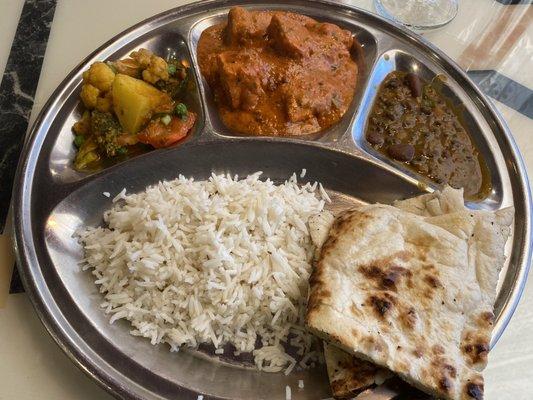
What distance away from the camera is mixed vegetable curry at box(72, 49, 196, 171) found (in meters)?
2.89

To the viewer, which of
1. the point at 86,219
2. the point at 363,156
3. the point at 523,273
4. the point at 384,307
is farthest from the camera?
the point at 363,156

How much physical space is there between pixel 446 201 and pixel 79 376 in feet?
6.71

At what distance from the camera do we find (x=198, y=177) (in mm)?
3092

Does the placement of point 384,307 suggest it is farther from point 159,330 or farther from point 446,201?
point 159,330

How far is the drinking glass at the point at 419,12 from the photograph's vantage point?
394 cm

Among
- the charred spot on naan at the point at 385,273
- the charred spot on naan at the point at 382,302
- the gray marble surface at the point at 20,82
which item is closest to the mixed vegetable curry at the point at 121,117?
the gray marble surface at the point at 20,82

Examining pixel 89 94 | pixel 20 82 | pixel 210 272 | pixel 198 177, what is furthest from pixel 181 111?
pixel 20 82

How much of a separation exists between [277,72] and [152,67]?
2.55 ft

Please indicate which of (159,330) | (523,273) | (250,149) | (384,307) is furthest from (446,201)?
(159,330)

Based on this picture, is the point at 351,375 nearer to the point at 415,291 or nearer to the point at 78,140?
the point at 415,291

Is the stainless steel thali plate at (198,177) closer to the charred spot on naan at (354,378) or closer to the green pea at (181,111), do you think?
the green pea at (181,111)

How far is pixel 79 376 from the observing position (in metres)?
2.40

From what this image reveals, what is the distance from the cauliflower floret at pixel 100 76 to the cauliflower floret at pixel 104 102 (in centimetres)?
4

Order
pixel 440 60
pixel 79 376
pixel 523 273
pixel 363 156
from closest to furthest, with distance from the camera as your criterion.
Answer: pixel 79 376 < pixel 523 273 < pixel 363 156 < pixel 440 60
